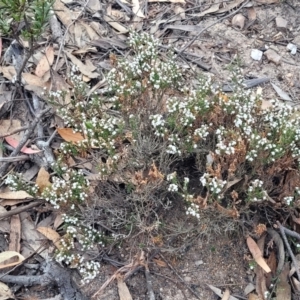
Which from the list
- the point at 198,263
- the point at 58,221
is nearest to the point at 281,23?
the point at 198,263

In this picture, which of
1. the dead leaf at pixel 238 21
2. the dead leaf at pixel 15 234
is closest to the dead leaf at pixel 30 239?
the dead leaf at pixel 15 234

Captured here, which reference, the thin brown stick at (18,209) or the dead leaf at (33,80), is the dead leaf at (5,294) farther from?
the dead leaf at (33,80)

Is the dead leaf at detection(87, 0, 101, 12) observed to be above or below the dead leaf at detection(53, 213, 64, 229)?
above

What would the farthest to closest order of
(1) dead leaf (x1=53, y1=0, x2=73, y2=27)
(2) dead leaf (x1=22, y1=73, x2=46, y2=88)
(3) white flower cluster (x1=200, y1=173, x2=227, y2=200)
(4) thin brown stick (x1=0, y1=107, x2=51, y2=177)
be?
(1) dead leaf (x1=53, y1=0, x2=73, y2=27) < (2) dead leaf (x1=22, y1=73, x2=46, y2=88) < (4) thin brown stick (x1=0, y1=107, x2=51, y2=177) < (3) white flower cluster (x1=200, y1=173, x2=227, y2=200)

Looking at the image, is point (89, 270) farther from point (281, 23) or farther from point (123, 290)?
point (281, 23)

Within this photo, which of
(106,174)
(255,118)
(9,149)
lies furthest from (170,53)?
(9,149)

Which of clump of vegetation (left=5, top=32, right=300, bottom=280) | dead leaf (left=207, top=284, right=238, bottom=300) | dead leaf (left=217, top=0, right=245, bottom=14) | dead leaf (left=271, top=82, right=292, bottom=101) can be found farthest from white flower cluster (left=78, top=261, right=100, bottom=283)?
dead leaf (left=217, top=0, right=245, bottom=14)

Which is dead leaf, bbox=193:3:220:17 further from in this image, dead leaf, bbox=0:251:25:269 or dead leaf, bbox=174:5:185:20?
dead leaf, bbox=0:251:25:269
